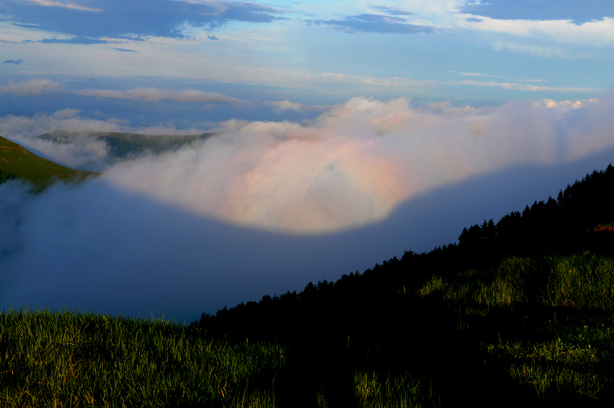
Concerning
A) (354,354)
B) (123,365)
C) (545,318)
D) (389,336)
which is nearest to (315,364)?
(354,354)

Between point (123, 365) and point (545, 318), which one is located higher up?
point (545, 318)

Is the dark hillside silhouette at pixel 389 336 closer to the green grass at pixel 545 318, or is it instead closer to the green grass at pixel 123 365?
the green grass at pixel 545 318

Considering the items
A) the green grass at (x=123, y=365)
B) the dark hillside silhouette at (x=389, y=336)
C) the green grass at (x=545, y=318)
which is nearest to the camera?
the green grass at (x=123, y=365)

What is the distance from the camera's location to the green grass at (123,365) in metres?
3.44

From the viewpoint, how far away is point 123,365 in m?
3.88

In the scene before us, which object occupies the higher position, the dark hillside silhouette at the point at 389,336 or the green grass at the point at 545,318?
the green grass at the point at 545,318

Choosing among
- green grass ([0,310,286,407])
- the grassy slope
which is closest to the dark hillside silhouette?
the grassy slope

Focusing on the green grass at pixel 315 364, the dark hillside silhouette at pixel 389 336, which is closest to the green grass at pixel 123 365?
the green grass at pixel 315 364

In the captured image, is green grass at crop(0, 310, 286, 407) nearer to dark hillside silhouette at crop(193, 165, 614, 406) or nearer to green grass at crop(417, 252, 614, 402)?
dark hillside silhouette at crop(193, 165, 614, 406)

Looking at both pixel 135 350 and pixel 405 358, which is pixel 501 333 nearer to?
pixel 405 358

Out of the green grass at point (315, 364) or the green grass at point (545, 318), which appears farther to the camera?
the green grass at point (545, 318)

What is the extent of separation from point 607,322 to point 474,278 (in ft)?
6.79

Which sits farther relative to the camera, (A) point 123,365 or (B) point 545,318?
(B) point 545,318

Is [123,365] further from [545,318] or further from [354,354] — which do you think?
[545,318]
